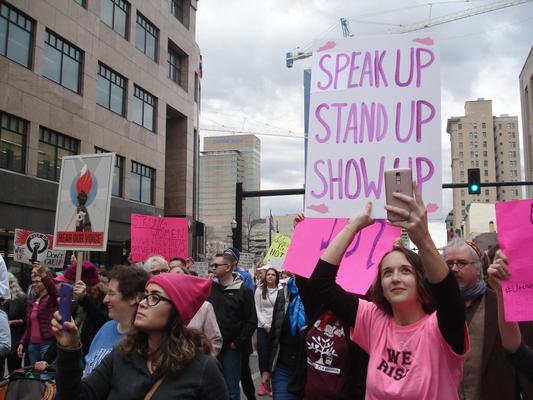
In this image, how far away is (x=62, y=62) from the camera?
22.9 metres

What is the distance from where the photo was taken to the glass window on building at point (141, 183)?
29172 mm

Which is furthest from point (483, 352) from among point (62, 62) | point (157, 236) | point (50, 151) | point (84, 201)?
point (62, 62)

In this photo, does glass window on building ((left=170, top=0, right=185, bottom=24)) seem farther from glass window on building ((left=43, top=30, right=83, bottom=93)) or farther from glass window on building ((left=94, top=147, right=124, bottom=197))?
glass window on building ((left=43, top=30, right=83, bottom=93))

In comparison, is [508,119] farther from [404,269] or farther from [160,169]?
[404,269]

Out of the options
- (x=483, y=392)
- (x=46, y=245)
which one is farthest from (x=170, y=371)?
(x=46, y=245)

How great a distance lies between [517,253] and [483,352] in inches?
38.0

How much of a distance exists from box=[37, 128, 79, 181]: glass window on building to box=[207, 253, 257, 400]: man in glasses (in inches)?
655

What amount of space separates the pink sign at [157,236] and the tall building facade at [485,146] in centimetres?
13933

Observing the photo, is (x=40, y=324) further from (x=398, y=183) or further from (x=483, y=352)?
(x=398, y=183)

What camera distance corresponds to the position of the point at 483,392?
10.5 feet

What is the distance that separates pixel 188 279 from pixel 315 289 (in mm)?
688

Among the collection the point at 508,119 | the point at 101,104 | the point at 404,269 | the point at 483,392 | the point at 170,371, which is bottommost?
the point at 483,392

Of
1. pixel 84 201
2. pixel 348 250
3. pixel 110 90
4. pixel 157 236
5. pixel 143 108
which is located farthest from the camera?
pixel 143 108

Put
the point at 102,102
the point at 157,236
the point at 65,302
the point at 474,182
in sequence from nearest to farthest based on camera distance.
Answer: the point at 65,302 → the point at 157,236 → the point at 474,182 → the point at 102,102
